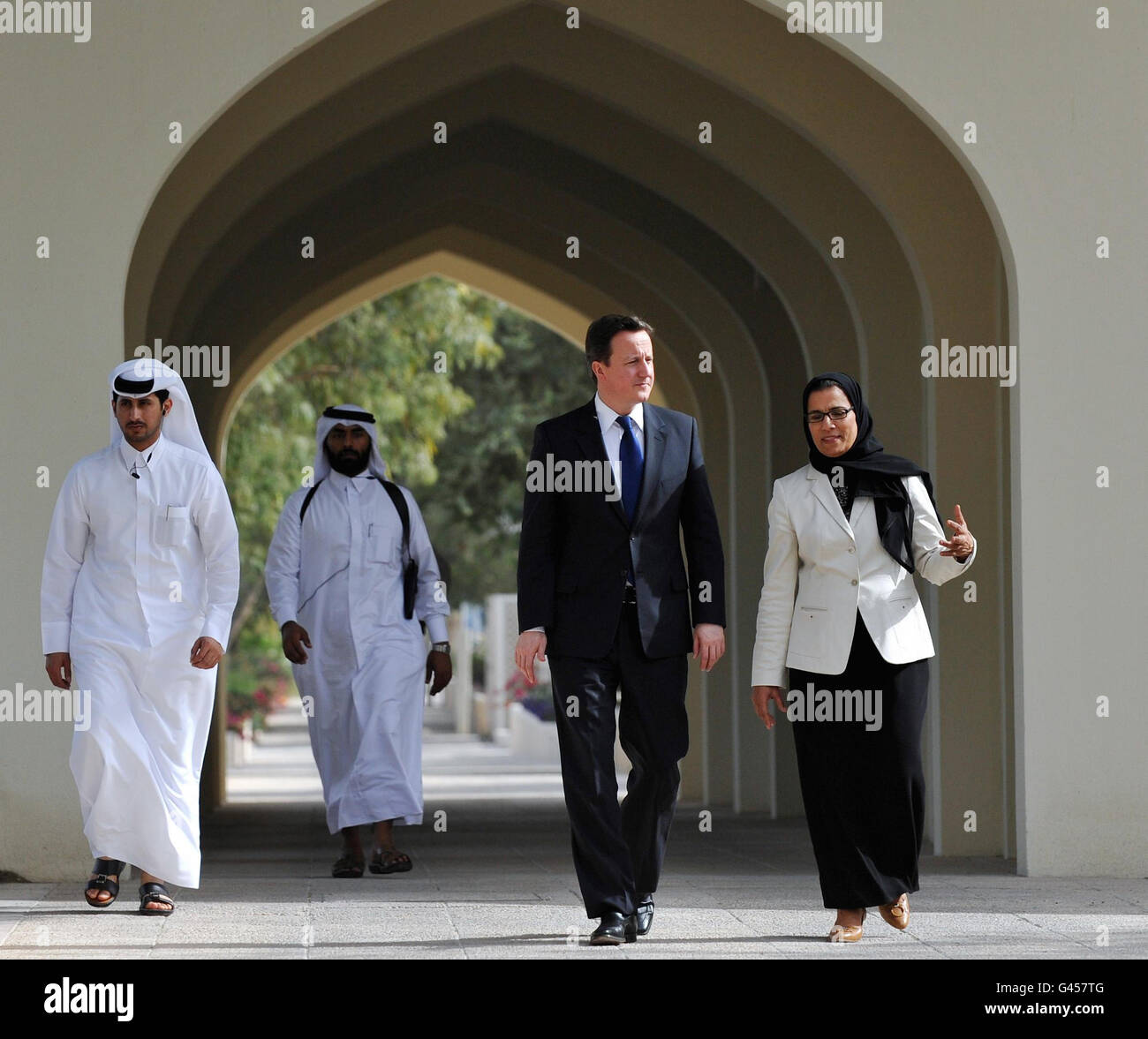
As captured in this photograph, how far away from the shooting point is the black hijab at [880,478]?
652 centimetres

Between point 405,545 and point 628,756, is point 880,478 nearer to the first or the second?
point 628,756

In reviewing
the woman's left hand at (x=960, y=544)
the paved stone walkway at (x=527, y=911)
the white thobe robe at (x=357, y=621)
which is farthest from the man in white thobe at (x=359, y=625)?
the woman's left hand at (x=960, y=544)

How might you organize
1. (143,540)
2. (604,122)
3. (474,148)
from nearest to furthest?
(143,540) < (604,122) < (474,148)

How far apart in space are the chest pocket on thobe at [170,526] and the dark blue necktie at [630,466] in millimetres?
1867

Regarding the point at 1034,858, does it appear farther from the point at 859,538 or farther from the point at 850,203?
the point at 850,203

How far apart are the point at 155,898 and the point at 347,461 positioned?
2788mm

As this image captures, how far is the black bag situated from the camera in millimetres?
9297

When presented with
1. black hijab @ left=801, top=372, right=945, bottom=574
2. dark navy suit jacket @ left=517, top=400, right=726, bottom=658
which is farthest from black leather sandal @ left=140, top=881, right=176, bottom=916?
black hijab @ left=801, top=372, right=945, bottom=574

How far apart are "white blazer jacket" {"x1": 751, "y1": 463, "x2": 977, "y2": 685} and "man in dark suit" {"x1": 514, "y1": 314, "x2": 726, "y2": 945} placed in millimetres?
227

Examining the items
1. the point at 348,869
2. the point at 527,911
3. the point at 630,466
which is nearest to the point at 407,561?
the point at 348,869

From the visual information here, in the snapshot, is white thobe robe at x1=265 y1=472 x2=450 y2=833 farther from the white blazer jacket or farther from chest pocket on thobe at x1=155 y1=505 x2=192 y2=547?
the white blazer jacket

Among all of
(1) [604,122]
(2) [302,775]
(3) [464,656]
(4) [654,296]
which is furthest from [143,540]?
(3) [464,656]

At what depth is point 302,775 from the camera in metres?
22.9
